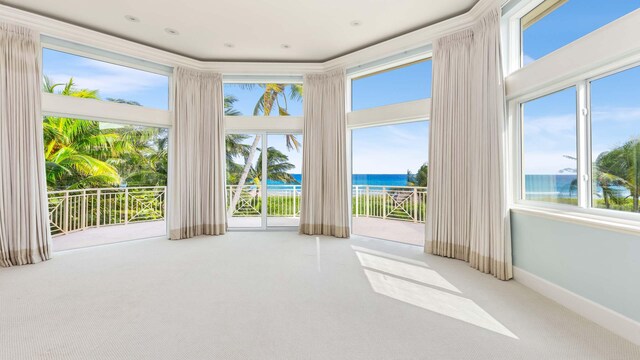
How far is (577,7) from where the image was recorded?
2404 mm

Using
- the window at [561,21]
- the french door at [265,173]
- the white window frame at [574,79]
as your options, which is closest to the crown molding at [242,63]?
the window at [561,21]

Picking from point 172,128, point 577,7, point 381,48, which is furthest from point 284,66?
point 577,7

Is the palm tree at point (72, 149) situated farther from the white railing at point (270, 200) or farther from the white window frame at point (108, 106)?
the white railing at point (270, 200)

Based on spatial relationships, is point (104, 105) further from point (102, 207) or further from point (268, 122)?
point (102, 207)

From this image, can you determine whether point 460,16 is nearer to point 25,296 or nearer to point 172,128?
point 172,128

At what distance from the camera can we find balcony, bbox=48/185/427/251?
17.3 feet

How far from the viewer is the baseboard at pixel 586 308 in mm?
1865

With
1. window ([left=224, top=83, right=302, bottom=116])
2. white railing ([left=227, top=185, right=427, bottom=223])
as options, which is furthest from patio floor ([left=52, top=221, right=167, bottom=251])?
window ([left=224, top=83, right=302, bottom=116])

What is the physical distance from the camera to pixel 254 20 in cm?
365

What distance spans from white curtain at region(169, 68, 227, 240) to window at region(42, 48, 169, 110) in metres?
0.40

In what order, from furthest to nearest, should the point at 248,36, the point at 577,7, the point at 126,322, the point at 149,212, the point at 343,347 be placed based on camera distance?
the point at 149,212, the point at 248,36, the point at 577,7, the point at 126,322, the point at 343,347

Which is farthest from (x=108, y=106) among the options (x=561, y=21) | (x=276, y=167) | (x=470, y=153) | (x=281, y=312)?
(x=561, y=21)

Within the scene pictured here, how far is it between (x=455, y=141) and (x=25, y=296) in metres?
Answer: 4.80

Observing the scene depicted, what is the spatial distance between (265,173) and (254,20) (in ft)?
8.51
